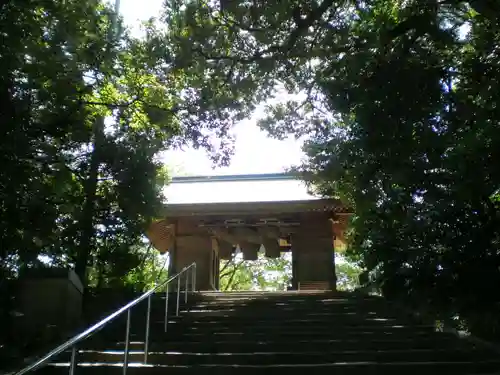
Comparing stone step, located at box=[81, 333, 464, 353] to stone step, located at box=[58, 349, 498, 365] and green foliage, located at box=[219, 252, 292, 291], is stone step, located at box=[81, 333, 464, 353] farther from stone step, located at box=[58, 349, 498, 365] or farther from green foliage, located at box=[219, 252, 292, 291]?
green foliage, located at box=[219, 252, 292, 291]

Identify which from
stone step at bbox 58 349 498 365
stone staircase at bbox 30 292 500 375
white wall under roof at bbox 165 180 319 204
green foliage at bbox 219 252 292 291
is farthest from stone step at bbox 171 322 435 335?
green foliage at bbox 219 252 292 291

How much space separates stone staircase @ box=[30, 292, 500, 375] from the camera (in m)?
4.27

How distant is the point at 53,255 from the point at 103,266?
32.7 inches

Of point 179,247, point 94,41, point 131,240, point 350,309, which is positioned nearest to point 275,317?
point 350,309

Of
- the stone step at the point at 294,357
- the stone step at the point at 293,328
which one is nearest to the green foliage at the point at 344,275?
the stone step at the point at 293,328

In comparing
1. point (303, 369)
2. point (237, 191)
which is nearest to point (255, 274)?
point (237, 191)

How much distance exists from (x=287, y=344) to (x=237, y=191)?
773 centimetres

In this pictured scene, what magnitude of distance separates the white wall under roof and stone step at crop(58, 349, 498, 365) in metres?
5.96

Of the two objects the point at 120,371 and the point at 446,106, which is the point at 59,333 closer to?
the point at 120,371

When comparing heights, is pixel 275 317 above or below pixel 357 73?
below

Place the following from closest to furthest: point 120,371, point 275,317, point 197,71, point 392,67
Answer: point 120,371 < point 392,67 < point 275,317 < point 197,71

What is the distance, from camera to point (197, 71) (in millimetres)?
7457

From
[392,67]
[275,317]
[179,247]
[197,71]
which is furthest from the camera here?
[179,247]

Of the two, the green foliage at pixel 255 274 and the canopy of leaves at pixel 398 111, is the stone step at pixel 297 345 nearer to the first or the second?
the canopy of leaves at pixel 398 111
